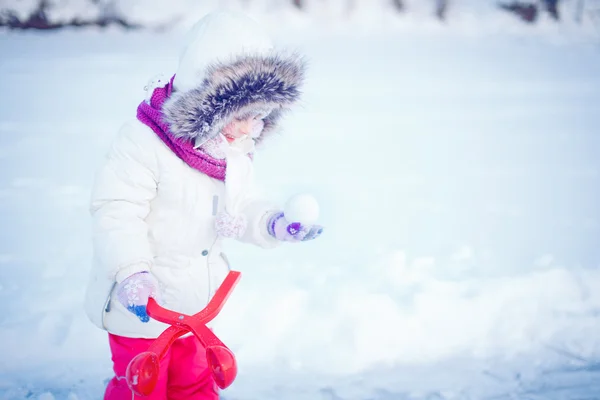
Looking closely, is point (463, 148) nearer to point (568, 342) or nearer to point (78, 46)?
point (568, 342)

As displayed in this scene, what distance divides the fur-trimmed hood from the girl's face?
0.03 meters

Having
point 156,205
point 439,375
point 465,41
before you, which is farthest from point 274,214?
point 465,41

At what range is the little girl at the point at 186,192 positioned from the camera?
88cm

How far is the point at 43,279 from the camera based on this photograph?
154 centimetres

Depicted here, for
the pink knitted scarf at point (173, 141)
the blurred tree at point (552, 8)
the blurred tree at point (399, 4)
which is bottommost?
the pink knitted scarf at point (173, 141)

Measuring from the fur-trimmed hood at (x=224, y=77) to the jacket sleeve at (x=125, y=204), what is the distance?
0.07 metres

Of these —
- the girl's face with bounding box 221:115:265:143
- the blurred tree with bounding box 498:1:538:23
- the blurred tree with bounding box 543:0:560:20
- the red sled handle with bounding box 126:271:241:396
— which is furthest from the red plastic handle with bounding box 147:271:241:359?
the blurred tree with bounding box 543:0:560:20

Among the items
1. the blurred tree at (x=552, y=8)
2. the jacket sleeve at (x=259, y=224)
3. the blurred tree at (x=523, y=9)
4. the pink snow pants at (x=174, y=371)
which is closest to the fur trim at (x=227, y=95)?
the jacket sleeve at (x=259, y=224)

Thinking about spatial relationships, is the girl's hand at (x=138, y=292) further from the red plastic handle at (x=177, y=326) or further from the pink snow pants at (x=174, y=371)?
the pink snow pants at (x=174, y=371)

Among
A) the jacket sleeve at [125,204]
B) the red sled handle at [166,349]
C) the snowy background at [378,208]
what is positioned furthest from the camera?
the snowy background at [378,208]

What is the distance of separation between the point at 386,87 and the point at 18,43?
5.38 feet

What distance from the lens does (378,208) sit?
2029 millimetres

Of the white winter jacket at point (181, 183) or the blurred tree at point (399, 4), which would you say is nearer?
the white winter jacket at point (181, 183)

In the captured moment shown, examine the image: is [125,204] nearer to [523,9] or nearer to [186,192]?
[186,192]
